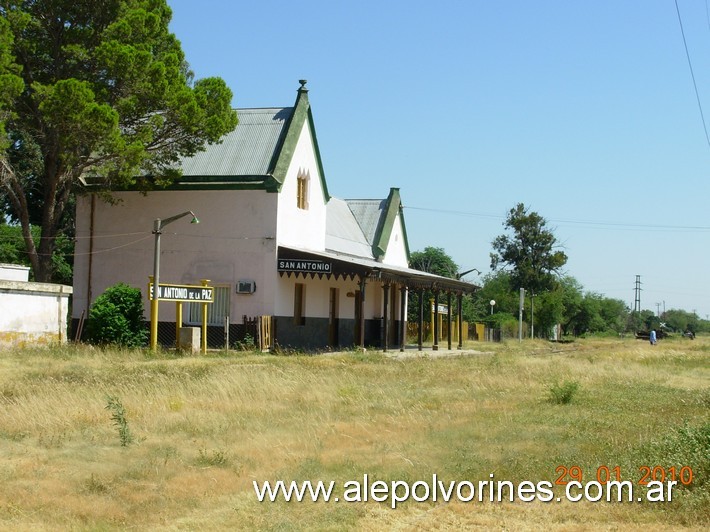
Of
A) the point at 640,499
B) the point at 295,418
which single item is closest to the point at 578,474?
the point at 640,499

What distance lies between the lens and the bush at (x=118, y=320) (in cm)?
2864

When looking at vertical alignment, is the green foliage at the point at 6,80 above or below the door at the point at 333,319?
above

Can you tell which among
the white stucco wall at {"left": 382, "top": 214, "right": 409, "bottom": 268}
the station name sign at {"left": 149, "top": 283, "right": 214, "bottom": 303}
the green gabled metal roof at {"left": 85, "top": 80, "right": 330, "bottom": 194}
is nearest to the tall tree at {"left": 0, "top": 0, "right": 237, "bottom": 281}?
the green gabled metal roof at {"left": 85, "top": 80, "right": 330, "bottom": 194}

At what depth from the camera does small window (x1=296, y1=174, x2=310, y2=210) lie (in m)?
34.1

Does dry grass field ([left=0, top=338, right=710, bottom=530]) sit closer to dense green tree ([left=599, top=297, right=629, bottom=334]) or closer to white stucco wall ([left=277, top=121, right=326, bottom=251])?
white stucco wall ([left=277, top=121, right=326, bottom=251])

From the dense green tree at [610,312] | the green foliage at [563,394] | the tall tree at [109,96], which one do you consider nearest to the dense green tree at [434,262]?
the dense green tree at [610,312]

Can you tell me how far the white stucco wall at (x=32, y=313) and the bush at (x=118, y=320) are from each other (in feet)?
3.14

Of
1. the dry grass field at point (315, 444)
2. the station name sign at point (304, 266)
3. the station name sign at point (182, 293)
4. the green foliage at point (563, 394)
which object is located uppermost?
the station name sign at point (304, 266)

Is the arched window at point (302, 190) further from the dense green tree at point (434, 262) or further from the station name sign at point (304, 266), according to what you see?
the dense green tree at point (434, 262)

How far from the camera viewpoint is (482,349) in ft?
139

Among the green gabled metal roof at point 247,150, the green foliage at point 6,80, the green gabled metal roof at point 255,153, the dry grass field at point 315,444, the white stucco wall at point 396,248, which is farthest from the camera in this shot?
the white stucco wall at point 396,248

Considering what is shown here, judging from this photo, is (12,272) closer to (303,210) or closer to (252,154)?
(252,154)

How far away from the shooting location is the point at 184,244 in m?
32.6

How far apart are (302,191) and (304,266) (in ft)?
15.3
